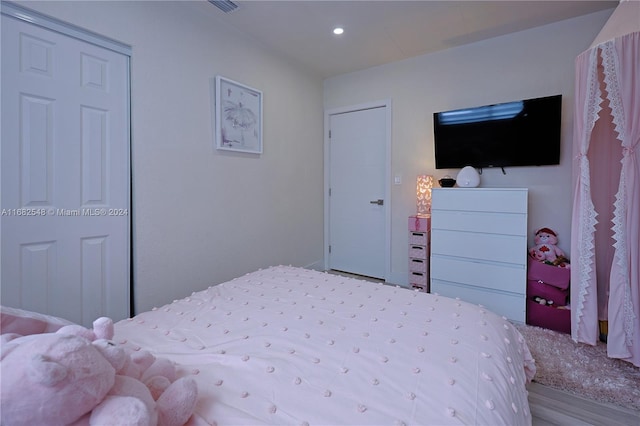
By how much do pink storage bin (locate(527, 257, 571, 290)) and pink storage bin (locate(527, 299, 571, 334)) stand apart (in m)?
0.20

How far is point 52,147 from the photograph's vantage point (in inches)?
69.4

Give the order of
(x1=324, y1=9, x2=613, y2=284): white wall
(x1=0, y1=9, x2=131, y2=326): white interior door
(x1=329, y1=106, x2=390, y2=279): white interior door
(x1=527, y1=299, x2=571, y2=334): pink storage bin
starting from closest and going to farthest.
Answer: (x1=0, y1=9, x2=131, y2=326): white interior door, (x1=527, y1=299, x2=571, y2=334): pink storage bin, (x1=324, y1=9, x2=613, y2=284): white wall, (x1=329, y1=106, x2=390, y2=279): white interior door

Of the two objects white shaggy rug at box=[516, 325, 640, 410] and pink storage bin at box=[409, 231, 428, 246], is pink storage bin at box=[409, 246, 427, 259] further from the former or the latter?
white shaggy rug at box=[516, 325, 640, 410]

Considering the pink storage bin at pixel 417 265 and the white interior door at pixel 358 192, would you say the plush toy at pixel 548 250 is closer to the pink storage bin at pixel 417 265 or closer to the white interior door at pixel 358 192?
the pink storage bin at pixel 417 265

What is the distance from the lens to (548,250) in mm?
2611

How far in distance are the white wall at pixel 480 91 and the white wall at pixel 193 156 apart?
1.19 m

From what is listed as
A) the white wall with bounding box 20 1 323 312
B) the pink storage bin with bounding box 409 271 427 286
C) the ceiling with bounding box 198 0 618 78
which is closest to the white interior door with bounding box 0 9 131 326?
the white wall with bounding box 20 1 323 312

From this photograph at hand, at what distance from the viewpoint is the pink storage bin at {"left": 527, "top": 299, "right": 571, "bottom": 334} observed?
2387mm

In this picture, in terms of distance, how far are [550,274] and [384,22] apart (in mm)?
2615

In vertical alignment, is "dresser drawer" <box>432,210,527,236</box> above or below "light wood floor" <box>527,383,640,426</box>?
above

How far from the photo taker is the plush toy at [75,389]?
54 cm

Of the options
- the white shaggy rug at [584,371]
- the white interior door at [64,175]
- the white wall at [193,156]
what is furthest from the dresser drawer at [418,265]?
the white interior door at [64,175]

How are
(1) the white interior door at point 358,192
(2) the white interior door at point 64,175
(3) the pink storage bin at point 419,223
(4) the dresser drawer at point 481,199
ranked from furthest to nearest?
(1) the white interior door at point 358,192
(3) the pink storage bin at point 419,223
(4) the dresser drawer at point 481,199
(2) the white interior door at point 64,175

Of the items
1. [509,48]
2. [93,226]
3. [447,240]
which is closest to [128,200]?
[93,226]
